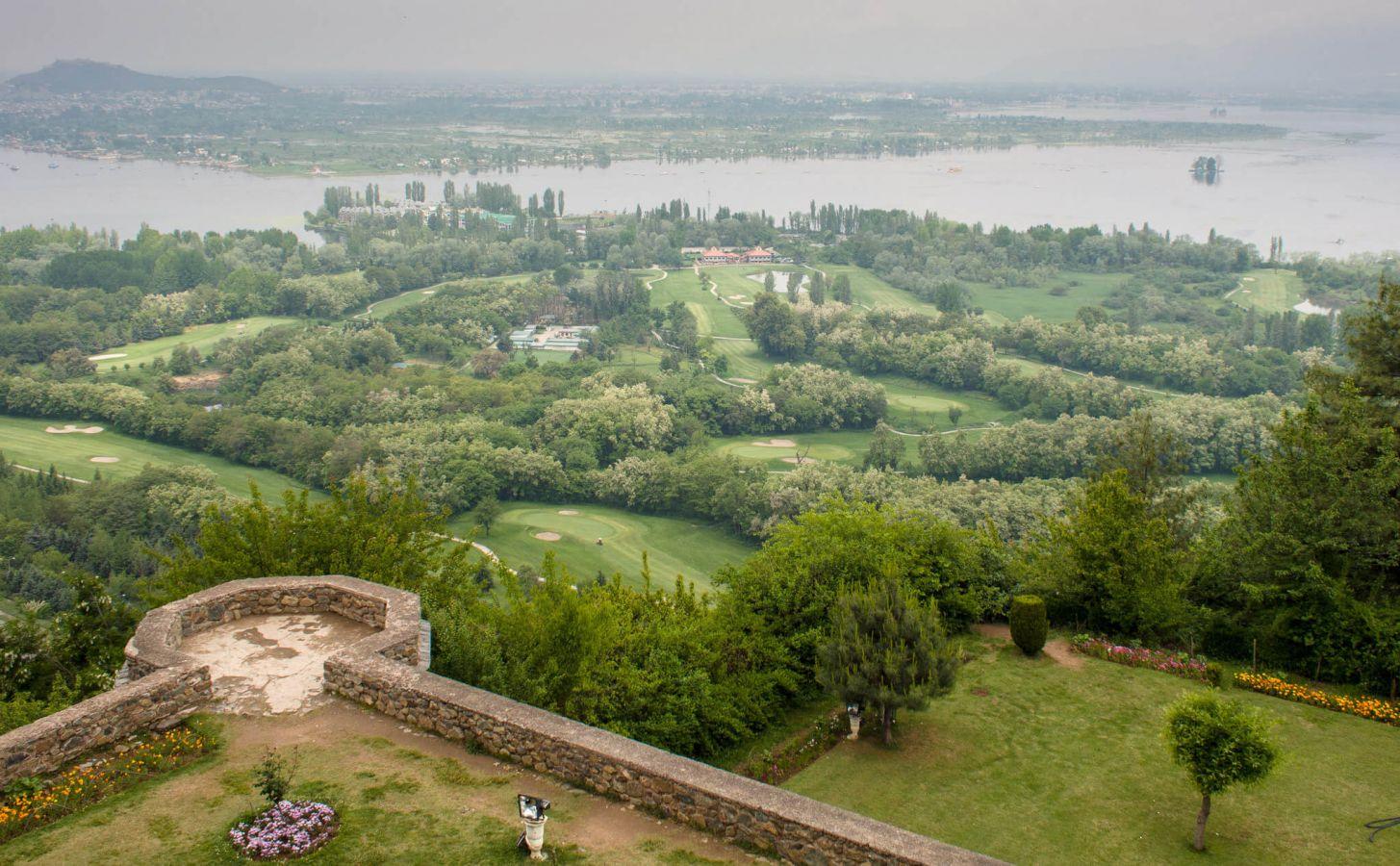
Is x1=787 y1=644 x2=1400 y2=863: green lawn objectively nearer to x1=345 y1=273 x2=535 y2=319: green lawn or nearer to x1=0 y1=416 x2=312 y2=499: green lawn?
x1=0 y1=416 x2=312 y2=499: green lawn

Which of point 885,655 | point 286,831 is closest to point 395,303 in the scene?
point 885,655

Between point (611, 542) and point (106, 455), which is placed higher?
point (106, 455)

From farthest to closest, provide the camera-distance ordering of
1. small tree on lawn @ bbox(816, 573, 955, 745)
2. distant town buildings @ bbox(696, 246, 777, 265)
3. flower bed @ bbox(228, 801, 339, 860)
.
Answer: distant town buildings @ bbox(696, 246, 777, 265) < small tree on lawn @ bbox(816, 573, 955, 745) < flower bed @ bbox(228, 801, 339, 860)

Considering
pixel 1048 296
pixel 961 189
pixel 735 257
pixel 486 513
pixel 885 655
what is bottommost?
pixel 486 513

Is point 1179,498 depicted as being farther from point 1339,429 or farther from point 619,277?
point 619,277

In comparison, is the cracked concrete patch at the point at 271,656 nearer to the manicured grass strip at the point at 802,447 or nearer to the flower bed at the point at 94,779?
the flower bed at the point at 94,779

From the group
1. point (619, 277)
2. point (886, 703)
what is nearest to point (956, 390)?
point (619, 277)

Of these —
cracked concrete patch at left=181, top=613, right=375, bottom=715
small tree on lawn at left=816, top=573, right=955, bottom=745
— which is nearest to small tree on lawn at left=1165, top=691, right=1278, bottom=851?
small tree on lawn at left=816, top=573, right=955, bottom=745

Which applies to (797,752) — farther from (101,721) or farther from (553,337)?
(553,337)
